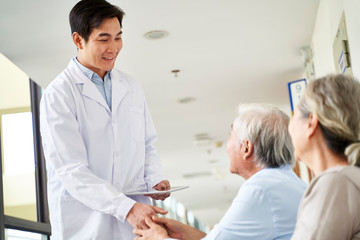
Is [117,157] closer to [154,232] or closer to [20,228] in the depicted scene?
[154,232]

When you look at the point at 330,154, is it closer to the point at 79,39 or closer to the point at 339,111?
the point at 339,111

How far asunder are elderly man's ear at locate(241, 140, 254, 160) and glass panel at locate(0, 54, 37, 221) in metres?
2.83

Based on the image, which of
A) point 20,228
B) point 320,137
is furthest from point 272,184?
point 20,228

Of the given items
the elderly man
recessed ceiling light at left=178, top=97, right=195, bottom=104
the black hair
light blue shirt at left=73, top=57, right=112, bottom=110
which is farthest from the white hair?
recessed ceiling light at left=178, top=97, right=195, bottom=104

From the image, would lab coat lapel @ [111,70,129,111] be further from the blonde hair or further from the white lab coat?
the blonde hair

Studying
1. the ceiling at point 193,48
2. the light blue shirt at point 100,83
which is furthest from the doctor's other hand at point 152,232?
the ceiling at point 193,48

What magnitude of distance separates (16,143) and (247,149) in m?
3.23

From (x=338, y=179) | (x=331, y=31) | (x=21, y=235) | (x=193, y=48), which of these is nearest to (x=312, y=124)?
(x=338, y=179)

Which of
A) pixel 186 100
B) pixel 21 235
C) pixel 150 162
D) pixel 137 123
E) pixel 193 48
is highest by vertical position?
pixel 193 48

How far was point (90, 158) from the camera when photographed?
209 cm

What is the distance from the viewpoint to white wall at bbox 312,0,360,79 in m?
2.58

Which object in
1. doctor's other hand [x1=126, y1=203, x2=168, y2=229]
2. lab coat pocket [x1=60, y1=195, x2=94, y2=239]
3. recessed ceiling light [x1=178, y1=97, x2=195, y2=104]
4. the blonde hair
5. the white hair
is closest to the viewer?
the blonde hair

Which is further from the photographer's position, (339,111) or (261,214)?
(261,214)

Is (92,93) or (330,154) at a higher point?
(92,93)
